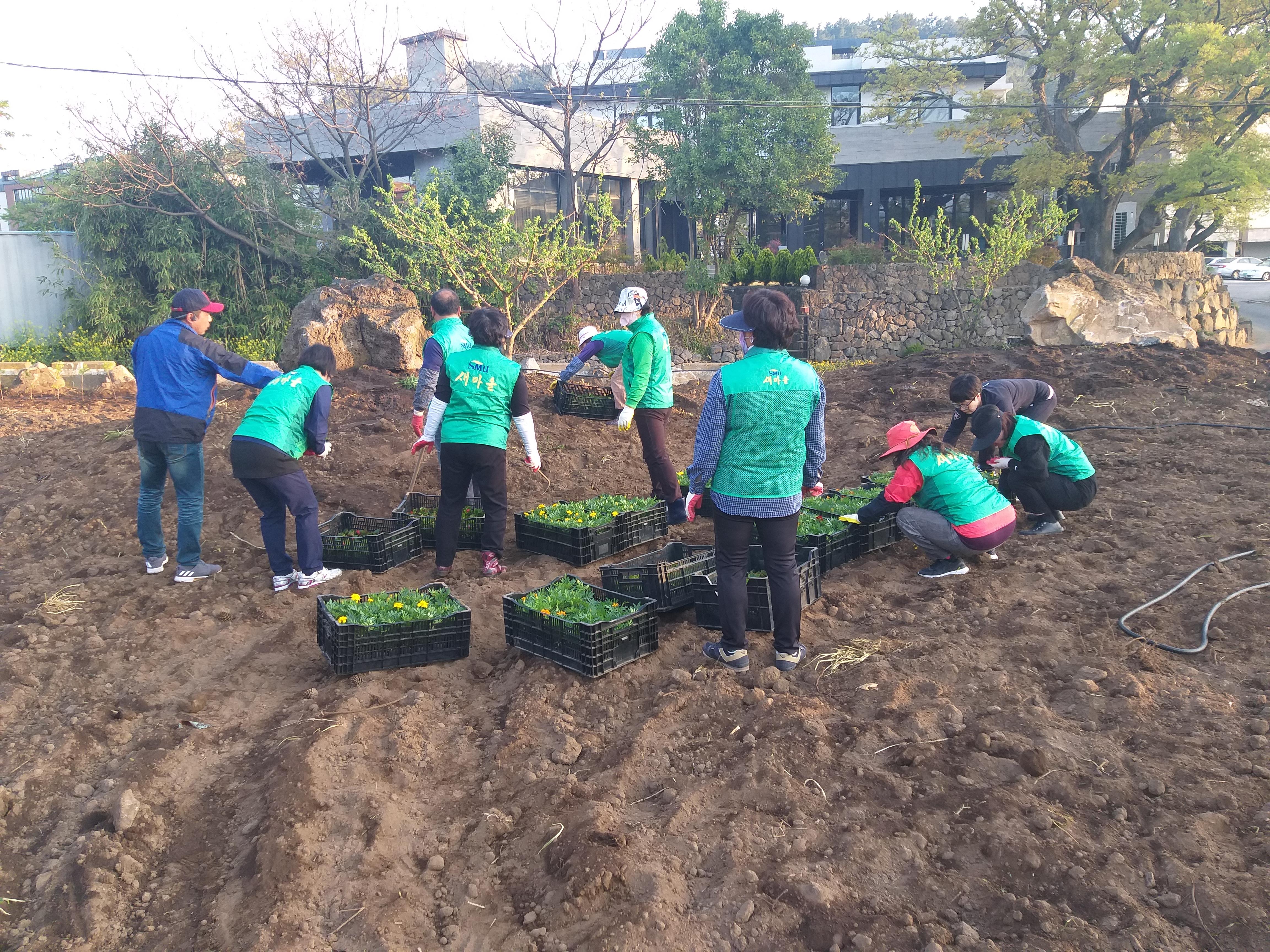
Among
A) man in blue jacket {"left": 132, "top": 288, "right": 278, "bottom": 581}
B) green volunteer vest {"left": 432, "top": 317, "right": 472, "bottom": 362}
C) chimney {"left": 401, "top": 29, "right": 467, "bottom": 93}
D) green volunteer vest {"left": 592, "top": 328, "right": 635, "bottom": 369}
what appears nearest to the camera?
man in blue jacket {"left": 132, "top": 288, "right": 278, "bottom": 581}

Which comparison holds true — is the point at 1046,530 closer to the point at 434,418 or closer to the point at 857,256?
the point at 434,418

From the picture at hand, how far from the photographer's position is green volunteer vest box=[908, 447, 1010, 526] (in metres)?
5.41

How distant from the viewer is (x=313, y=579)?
5793 mm

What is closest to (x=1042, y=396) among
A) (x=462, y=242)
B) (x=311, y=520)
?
(x=311, y=520)

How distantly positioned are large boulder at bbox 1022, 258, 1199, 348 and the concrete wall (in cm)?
1701

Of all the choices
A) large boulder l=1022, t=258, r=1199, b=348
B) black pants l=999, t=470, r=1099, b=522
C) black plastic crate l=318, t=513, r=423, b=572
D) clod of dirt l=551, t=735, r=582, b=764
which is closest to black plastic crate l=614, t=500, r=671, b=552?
black plastic crate l=318, t=513, r=423, b=572

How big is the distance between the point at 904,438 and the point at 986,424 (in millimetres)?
1108

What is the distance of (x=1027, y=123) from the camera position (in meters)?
20.9

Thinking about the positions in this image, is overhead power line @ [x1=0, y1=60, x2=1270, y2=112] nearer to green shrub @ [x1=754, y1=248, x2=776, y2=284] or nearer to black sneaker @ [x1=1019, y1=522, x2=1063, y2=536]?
green shrub @ [x1=754, y1=248, x2=776, y2=284]

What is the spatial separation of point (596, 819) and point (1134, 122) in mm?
22099

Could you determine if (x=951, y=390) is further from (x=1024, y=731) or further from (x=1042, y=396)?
(x=1024, y=731)

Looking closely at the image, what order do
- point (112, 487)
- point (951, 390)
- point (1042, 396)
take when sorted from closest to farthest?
1. point (951, 390)
2. point (1042, 396)
3. point (112, 487)

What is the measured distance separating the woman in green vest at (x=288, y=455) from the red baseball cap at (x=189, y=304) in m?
0.82

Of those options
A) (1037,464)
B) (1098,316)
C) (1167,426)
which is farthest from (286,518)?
(1098,316)
